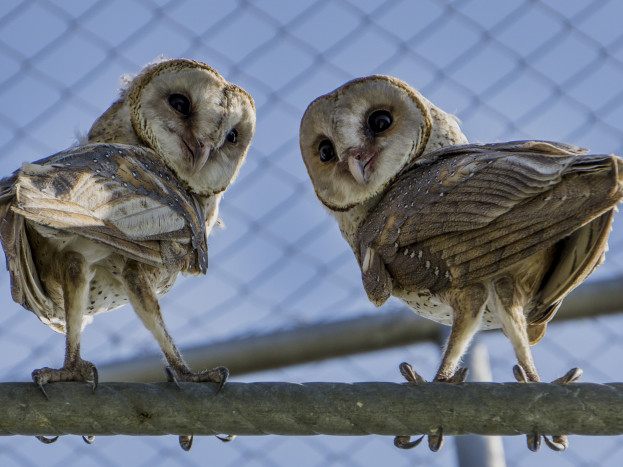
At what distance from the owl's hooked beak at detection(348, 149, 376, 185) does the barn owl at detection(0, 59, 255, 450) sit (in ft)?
1.27

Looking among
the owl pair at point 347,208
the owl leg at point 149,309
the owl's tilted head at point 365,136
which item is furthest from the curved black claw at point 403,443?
the owl's tilted head at point 365,136

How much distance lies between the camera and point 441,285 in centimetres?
302

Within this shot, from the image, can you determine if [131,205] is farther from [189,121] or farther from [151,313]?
[189,121]

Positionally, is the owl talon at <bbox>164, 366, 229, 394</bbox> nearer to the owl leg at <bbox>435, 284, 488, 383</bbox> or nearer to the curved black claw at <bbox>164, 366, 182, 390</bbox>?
the curved black claw at <bbox>164, 366, 182, 390</bbox>

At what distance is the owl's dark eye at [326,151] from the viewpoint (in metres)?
3.57

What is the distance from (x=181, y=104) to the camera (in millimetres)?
3479

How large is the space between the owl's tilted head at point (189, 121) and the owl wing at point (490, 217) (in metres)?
0.55

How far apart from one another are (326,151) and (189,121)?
473 millimetres

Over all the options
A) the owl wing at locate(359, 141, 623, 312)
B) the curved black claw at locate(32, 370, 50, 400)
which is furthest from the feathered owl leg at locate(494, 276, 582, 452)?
the curved black claw at locate(32, 370, 50, 400)

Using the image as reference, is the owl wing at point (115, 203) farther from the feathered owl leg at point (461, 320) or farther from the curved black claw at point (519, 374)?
the curved black claw at point (519, 374)

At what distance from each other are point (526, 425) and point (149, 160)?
1.48 metres

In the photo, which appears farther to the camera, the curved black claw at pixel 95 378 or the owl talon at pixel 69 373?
the owl talon at pixel 69 373

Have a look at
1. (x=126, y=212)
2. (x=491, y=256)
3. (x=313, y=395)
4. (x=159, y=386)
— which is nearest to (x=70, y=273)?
(x=126, y=212)

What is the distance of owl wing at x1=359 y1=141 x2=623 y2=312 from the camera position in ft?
8.78
